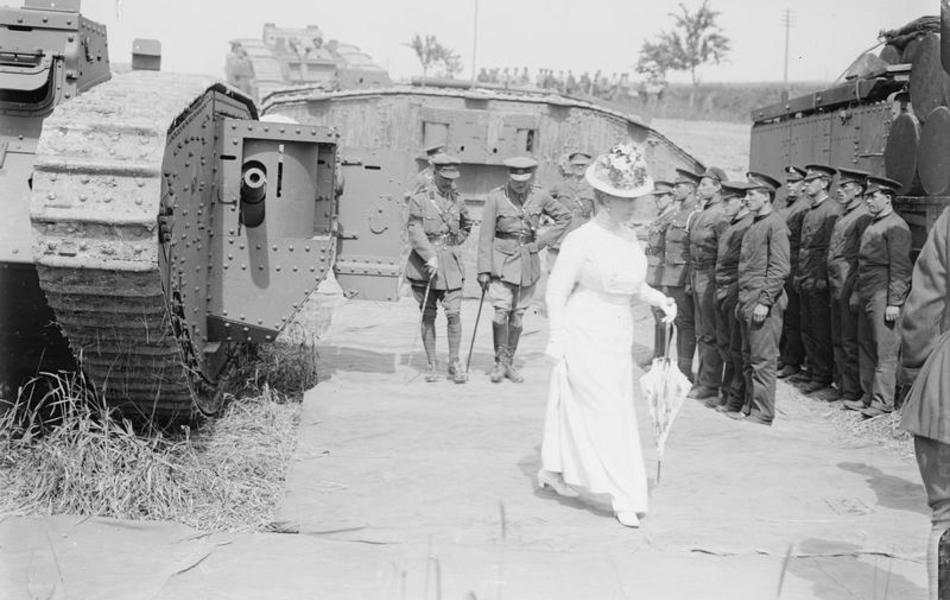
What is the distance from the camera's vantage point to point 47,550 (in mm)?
5039

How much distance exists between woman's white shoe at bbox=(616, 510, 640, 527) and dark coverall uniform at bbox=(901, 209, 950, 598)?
190 centimetres

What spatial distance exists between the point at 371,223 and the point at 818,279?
4247 mm

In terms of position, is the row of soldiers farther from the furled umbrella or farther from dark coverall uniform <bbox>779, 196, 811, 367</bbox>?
the furled umbrella

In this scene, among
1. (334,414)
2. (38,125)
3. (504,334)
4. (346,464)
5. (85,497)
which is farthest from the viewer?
(504,334)

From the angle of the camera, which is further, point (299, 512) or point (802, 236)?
point (802, 236)

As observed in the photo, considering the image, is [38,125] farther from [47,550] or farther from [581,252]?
[581,252]

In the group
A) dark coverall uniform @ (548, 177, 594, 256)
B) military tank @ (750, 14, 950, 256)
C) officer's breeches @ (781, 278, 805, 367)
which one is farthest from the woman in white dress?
dark coverall uniform @ (548, 177, 594, 256)

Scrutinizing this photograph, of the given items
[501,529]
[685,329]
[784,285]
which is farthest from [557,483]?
[685,329]

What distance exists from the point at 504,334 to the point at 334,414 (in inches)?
90.0

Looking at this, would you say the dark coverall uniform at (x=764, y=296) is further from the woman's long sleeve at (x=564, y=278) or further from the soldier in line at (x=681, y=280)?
the woman's long sleeve at (x=564, y=278)

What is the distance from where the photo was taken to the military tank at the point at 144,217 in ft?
16.1

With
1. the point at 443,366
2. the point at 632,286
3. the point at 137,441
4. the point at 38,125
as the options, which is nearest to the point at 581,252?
the point at 632,286

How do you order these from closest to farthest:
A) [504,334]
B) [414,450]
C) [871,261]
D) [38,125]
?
1. [38,125]
2. [414,450]
3. [871,261]
4. [504,334]

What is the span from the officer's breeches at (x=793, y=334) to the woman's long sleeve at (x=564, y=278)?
5.59 metres
